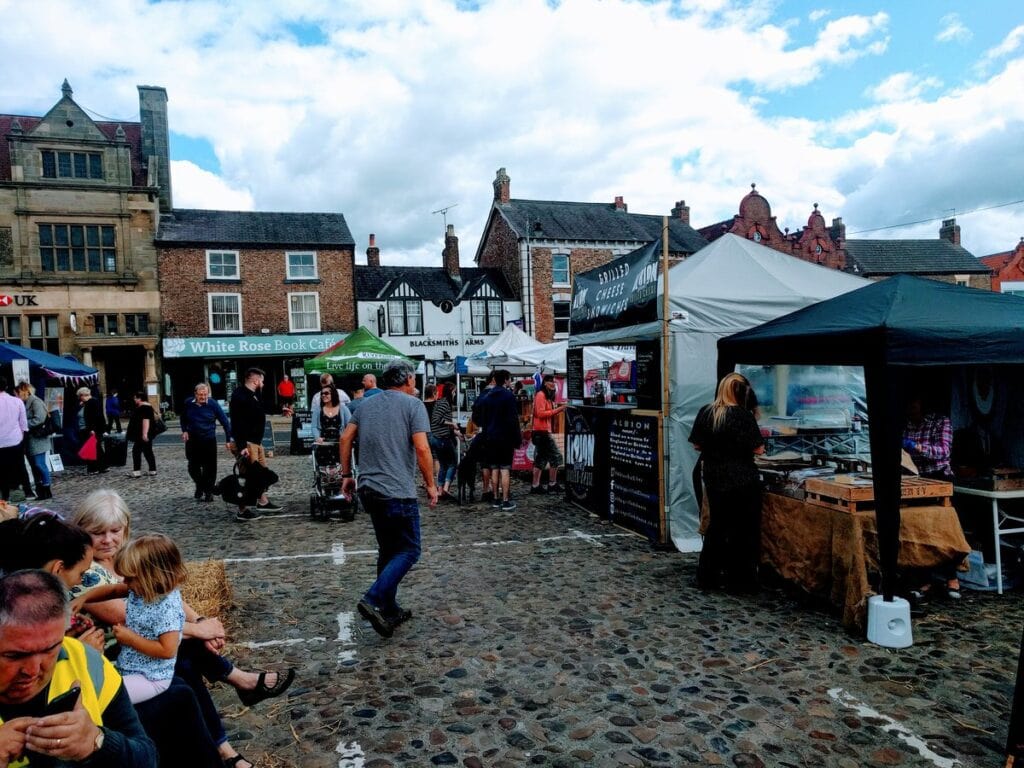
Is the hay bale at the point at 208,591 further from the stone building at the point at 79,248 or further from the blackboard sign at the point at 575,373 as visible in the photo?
the stone building at the point at 79,248

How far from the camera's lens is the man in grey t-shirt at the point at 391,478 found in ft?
15.7

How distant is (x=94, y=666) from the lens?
198 cm

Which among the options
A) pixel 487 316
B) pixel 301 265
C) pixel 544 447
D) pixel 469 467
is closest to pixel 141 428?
pixel 469 467

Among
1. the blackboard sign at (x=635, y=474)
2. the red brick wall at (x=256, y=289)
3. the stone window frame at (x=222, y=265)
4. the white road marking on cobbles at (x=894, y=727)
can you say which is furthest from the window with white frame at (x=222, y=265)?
the white road marking on cobbles at (x=894, y=727)

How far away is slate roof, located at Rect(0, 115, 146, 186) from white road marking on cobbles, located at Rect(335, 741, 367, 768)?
34.6 m

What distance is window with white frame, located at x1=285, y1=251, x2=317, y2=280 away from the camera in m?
32.5

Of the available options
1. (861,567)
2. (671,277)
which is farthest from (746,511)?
(671,277)

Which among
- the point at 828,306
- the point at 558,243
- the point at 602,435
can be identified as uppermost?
the point at 558,243

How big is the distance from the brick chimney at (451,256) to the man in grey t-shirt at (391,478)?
3282 cm

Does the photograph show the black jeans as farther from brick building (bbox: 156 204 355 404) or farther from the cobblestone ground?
brick building (bbox: 156 204 355 404)

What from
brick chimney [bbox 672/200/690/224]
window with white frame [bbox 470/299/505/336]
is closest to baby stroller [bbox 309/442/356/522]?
window with white frame [bbox 470/299/505/336]

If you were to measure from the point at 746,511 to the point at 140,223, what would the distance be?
1270 inches

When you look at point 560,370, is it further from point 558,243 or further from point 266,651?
point 558,243

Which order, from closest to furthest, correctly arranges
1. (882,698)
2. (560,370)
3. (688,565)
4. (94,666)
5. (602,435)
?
(94,666)
(882,698)
(688,565)
(602,435)
(560,370)
